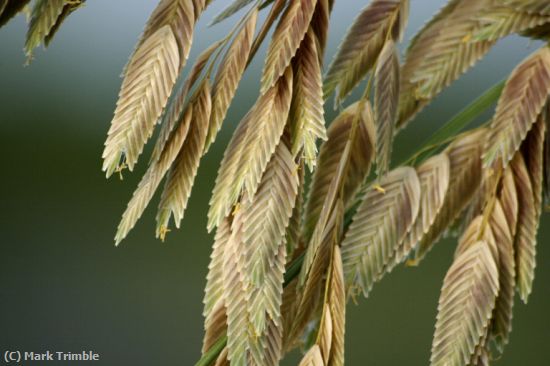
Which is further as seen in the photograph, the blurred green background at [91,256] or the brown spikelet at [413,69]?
the blurred green background at [91,256]

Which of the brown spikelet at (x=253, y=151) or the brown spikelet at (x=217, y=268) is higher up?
the brown spikelet at (x=253, y=151)

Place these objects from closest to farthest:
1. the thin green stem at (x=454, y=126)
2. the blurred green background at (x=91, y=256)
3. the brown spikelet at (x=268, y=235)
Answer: the brown spikelet at (x=268, y=235)
the thin green stem at (x=454, y=126)
the blurred green background at (x=91, y=256)

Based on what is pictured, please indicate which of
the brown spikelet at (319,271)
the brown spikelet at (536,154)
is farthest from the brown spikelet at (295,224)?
the brown spikelet at (536,154)

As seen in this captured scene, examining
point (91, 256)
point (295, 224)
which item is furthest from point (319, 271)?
point (91, 256)

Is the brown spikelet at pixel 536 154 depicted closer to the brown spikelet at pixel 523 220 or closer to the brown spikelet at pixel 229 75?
the brown spikelet at pixel 523 220

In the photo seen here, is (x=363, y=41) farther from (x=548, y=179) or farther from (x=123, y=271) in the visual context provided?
(x=123, y=271)

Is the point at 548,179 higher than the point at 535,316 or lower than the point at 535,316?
higher

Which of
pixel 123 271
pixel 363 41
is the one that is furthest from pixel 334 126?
pixel 123 271

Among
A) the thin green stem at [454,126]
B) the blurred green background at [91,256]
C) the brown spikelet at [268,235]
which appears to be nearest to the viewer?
the brown spikelet at [268,235]
